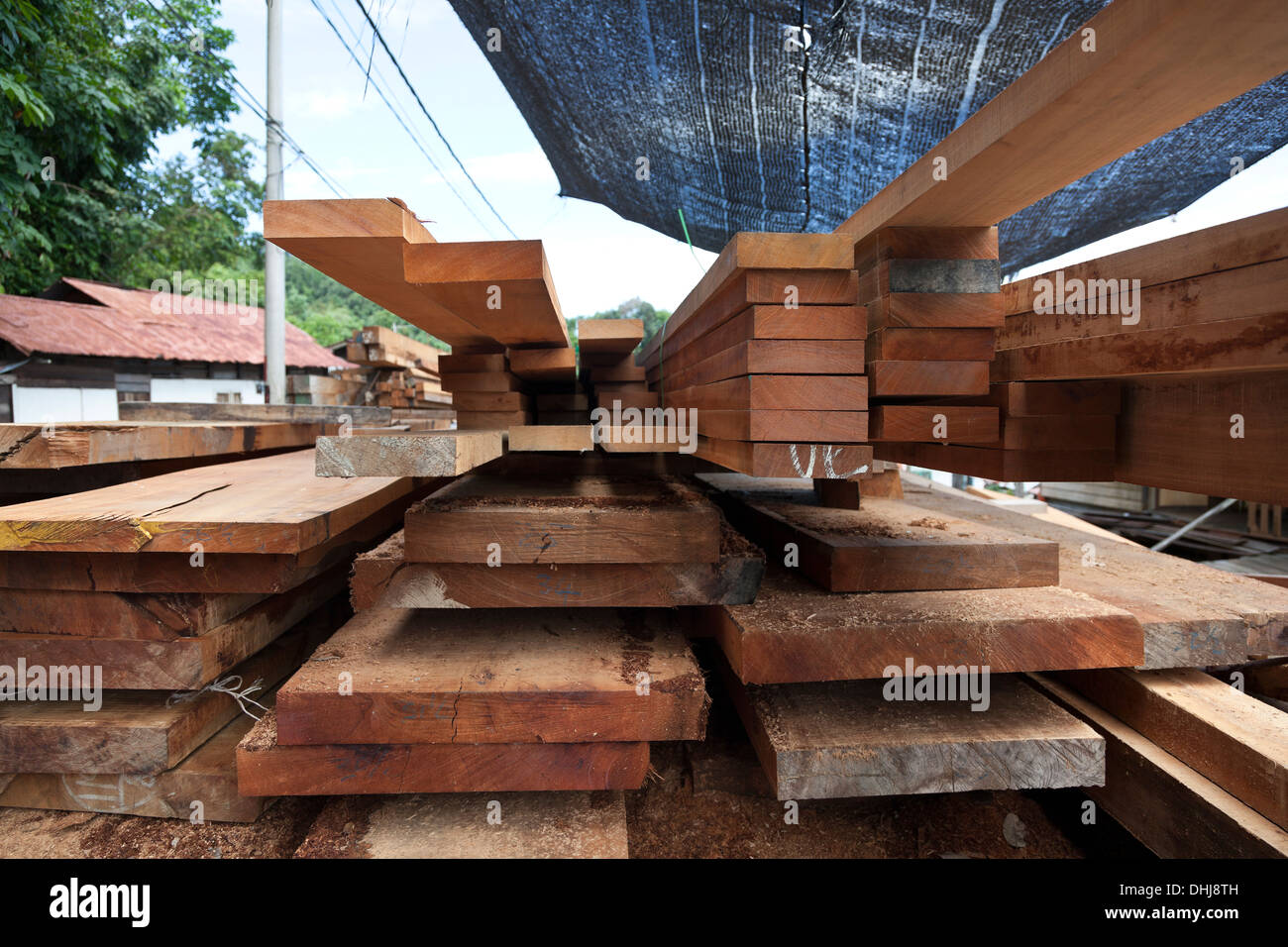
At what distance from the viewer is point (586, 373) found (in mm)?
4238

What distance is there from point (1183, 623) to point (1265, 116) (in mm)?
4134

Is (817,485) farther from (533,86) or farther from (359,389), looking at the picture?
(359,389)

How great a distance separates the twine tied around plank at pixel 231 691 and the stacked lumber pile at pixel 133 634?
0.04 ft

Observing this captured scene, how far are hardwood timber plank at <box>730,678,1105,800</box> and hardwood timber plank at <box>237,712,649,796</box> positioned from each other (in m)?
0.47

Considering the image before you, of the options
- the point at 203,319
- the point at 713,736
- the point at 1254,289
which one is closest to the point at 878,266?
the point at 1254,289

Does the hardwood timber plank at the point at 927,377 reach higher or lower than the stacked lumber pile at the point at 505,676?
higher

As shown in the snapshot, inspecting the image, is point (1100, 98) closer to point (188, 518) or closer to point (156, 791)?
point (188, 518)

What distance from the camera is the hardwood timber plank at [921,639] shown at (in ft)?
5.63

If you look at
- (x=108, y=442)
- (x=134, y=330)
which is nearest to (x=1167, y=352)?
(x=108, y=442)

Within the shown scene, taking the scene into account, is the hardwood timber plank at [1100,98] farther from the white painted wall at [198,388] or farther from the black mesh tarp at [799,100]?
the white painted wall at [198,388]

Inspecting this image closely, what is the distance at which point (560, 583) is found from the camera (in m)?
1.85

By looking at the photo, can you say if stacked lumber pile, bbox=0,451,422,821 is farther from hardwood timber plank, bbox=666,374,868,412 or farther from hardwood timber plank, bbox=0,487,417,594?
hardwood timber plank, bbox=666,374,868,412

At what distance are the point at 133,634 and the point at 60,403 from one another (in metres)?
13.2

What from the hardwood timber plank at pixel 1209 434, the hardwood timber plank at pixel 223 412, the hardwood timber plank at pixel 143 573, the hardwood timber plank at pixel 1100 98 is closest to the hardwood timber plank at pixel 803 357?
the hardwood timber plank at pixel 1100 98
